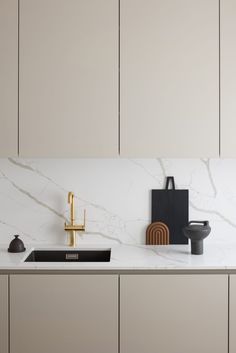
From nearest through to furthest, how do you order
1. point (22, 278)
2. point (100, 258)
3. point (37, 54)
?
1. point (22, 278)
2. point (37, 54)
3. point (100, 258)

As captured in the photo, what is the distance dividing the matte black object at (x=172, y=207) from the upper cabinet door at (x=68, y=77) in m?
0.58

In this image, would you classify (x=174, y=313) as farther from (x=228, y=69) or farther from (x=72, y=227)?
(x=228, y=69)

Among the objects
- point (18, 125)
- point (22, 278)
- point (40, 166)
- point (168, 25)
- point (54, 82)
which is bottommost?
point (22, 278)

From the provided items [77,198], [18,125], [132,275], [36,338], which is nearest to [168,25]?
[18,125]

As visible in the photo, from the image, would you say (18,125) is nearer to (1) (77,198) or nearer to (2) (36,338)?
(1) (77,198)

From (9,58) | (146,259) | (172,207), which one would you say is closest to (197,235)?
(146,259)

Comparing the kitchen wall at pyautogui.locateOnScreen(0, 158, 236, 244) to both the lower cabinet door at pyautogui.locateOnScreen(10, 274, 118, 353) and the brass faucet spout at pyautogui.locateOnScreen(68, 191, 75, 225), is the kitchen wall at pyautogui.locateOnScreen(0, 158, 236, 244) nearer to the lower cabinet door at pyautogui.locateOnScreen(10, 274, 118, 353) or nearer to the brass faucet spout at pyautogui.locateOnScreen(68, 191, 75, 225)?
the brass faucet spout at pyautogui.locateOnScreen(68, 191, 75, 225)

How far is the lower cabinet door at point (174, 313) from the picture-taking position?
2439 mm

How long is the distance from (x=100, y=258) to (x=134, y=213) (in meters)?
0.38

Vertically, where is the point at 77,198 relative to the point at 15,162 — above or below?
below

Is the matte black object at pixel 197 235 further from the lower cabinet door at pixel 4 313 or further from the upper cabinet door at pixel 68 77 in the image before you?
the lower cabinet door at pixel 4 313

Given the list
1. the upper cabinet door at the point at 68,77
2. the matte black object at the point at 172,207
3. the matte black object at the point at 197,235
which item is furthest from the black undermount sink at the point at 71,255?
the upper cabinet door at the point at 68,77

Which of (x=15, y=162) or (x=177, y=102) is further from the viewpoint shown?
(x=15, y=162)

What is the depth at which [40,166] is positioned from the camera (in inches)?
120
